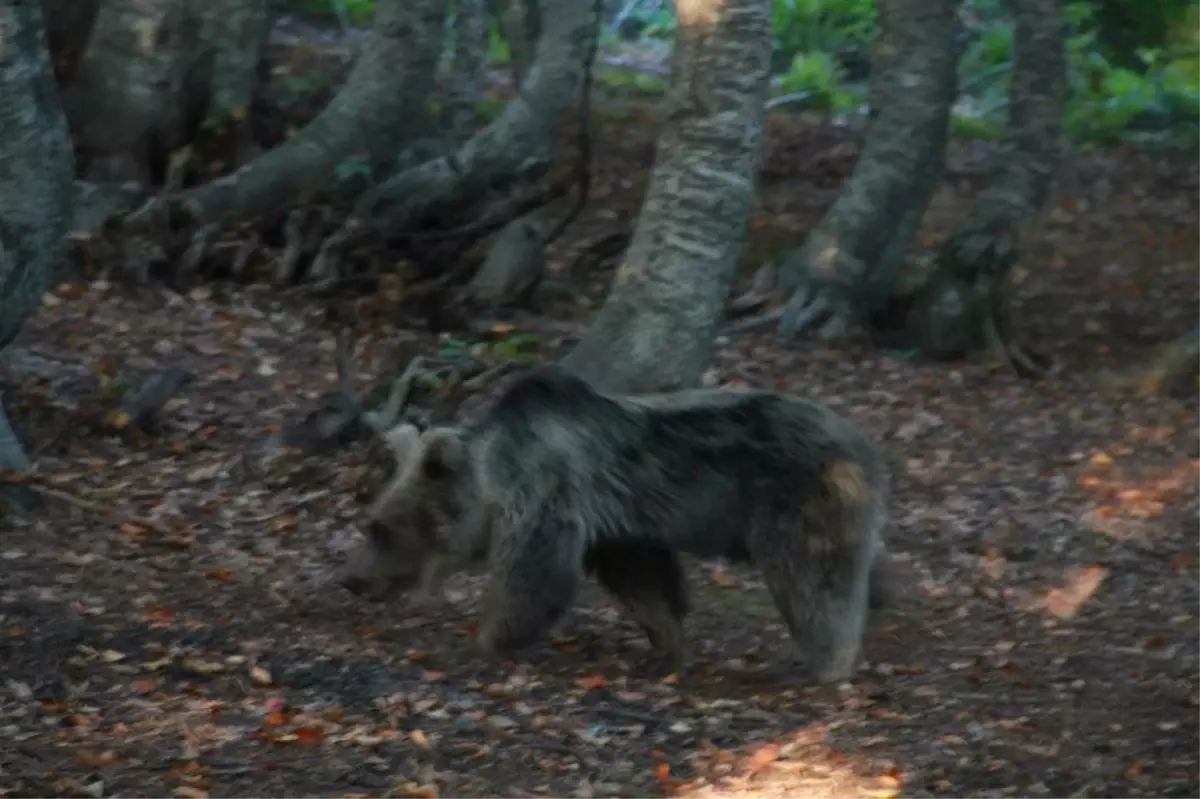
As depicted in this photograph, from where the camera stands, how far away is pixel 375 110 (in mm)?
13984

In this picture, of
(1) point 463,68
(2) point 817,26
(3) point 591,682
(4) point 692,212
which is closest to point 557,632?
(3) point 591,682

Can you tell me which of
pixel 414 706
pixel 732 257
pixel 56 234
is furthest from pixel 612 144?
pixel 414 706

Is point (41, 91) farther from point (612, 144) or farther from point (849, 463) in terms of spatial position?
point (612, 144)

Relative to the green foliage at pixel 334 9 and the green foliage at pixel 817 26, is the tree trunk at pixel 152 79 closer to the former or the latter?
the green foliage at pixel 334 9

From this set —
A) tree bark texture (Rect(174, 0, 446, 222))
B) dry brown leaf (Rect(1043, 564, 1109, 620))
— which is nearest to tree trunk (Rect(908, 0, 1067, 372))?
tree bark texture (Rect(174, 0, 446, 222))

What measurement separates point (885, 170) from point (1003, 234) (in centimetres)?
107

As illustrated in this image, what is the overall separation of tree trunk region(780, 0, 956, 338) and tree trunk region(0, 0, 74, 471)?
264 inches

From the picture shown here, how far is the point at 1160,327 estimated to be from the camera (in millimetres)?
15242

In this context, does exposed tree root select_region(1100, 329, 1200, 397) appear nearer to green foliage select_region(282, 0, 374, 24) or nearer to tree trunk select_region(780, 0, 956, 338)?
tree trunk select_region(780, 0, 956, 338)

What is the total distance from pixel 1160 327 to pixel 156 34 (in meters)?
8.83

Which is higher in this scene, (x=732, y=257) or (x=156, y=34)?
(x=156, y=34)

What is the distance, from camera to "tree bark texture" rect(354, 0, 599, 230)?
526 inches

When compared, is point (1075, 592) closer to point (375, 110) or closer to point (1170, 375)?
point (1170, 375)

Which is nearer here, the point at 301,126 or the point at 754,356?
the point at 754,356
